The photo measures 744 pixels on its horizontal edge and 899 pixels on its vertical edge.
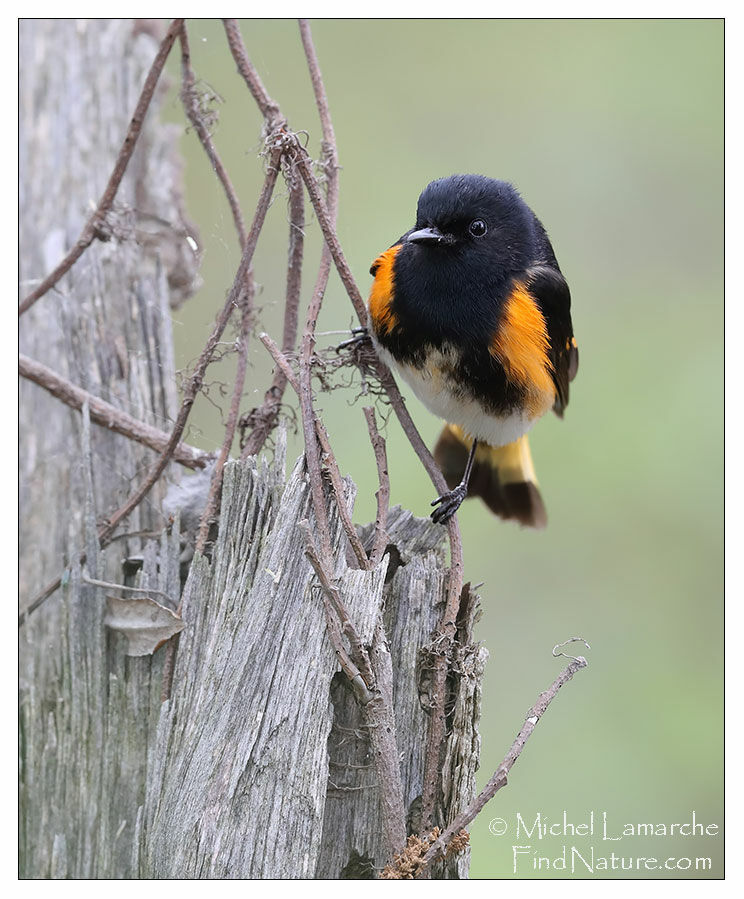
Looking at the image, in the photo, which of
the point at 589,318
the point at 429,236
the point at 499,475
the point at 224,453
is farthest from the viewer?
the point at 589,318

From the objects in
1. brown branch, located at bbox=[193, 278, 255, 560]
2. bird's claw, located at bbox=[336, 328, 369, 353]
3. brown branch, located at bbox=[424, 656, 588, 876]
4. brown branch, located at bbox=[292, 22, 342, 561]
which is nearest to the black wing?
bird's claw, located at bbox=[336, 328, 369, 353]

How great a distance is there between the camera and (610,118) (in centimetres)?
549

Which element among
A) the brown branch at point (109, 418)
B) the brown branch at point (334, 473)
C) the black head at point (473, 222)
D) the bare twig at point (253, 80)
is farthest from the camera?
the black head at point (473, 222)

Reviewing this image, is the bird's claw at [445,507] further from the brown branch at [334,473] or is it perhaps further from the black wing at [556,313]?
the black wing at [556,313]

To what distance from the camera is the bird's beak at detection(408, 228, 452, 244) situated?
2479mm

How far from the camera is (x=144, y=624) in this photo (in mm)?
2006

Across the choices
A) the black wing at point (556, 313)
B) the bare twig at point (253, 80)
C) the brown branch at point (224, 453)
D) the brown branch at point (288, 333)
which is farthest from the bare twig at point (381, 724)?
the black wing at point (556, 313)

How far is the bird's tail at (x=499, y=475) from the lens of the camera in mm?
3525

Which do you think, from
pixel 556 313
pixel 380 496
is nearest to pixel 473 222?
pixel 556 313

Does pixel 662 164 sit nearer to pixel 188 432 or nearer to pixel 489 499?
pixel 489 499

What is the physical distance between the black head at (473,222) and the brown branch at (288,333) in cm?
42

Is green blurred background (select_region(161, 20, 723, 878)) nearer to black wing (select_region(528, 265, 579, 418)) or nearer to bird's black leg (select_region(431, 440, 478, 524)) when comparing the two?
black wing (select_region(528, 265, 579, 418))

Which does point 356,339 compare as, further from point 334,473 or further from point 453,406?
point 334,473

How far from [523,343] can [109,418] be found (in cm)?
117
